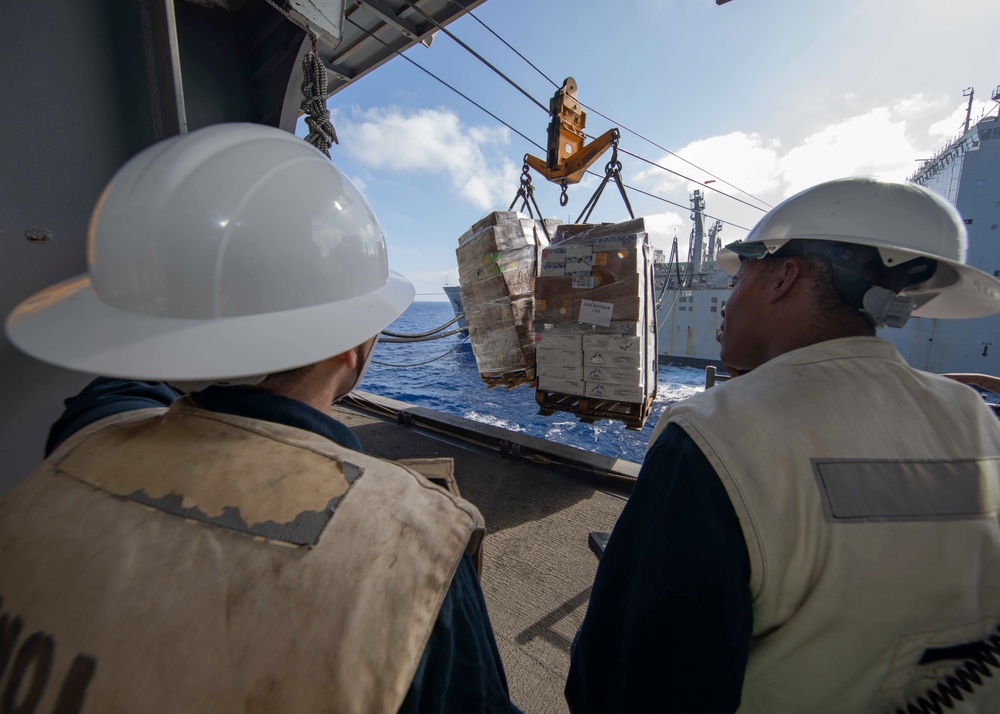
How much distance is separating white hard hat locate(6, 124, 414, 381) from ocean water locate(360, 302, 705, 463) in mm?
5634

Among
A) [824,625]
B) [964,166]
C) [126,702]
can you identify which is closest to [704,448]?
[824,625]

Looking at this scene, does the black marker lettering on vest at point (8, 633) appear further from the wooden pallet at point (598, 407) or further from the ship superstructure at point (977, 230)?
the ship superstructure at point (977, 230)

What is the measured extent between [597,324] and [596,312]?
114 mm

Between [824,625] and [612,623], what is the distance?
1.57 ft

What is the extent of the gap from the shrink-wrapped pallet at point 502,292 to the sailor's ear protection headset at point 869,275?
3.23 meters

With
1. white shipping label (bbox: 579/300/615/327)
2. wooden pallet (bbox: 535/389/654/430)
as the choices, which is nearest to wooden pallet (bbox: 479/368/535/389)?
wooden pallet (bbox: 535/389/654/430)

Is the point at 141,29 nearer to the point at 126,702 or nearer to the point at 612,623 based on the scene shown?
the point at 126,702

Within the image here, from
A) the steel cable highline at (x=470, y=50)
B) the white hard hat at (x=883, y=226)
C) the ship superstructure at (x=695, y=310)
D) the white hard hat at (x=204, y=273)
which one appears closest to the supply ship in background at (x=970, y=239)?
the ship superstructure at (x=695, y=310)

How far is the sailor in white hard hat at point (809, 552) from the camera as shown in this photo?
2.97 feet

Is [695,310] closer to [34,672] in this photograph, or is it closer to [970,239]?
[970,239]

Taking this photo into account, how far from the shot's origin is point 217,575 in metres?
0.60

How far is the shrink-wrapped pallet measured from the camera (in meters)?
4.46

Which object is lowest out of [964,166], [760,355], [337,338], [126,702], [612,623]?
[612,623]

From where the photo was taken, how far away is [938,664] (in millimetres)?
918
